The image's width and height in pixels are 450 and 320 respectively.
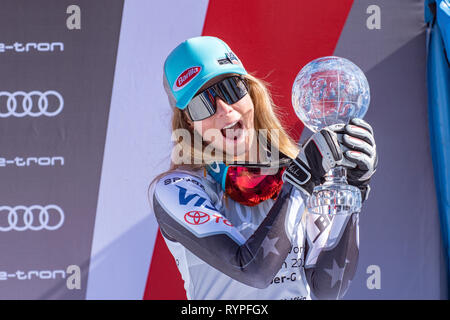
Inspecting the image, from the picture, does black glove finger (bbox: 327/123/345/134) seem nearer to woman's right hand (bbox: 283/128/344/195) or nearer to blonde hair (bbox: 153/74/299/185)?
woman's right hand (bbox: 283/128/344/195)

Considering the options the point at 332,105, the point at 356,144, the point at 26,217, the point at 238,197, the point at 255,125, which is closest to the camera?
the point at 356,144

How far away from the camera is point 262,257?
1.50 meters

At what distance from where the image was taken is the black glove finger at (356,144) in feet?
4.74

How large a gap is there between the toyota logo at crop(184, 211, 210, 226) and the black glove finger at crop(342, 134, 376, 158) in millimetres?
449

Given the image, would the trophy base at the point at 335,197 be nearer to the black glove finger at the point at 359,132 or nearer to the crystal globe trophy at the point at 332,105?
the crystal globe trophy at the point at 332,105

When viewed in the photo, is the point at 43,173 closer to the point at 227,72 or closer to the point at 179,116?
the point at 179,116

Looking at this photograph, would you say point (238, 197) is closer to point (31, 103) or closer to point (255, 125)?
point (255, 125)

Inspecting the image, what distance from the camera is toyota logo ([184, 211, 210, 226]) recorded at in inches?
63.0

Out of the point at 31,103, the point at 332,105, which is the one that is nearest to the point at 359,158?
the point at 332,105

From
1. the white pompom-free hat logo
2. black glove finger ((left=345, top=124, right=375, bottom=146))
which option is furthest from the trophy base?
the white pompom-free hat logo

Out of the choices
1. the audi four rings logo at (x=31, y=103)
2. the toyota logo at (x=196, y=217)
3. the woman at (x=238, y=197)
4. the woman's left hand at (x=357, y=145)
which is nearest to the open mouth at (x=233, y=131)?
the woman at (x=238, y=197)

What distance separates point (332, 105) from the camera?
1570mm

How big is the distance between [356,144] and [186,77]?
0.62 metres

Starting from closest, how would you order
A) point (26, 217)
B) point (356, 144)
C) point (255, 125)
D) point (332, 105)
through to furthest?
point (356, 144) → point (332, 105) → point (255, 125) → point (26, 217)
